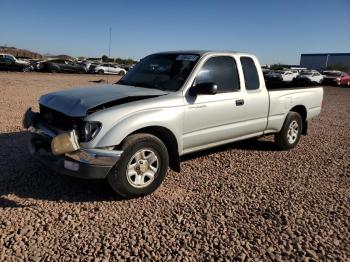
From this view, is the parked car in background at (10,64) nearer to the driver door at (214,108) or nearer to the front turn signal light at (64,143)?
the driver door at (214,108)

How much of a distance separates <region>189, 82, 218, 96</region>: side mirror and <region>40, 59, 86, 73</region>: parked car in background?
32.5m

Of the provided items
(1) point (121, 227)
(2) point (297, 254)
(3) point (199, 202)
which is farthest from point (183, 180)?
(2) point (297, 254)

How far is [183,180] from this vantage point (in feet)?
16.7

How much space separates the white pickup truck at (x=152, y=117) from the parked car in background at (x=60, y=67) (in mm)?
31165

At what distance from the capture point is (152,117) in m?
4.32

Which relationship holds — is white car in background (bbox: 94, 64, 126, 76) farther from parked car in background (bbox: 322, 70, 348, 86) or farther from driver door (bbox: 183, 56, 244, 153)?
driver door (bbox: 183, 56, 244, 153)

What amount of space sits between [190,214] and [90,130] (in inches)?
56.9

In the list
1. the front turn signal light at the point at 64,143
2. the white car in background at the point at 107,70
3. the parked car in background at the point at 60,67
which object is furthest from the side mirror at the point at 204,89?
the white car in background at the point at 107,70

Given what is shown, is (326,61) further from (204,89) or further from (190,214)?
(190,214)

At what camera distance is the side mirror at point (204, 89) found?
4.71m

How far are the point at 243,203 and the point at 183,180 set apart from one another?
1011 mm

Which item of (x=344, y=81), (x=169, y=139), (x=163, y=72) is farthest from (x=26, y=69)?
(x=169, y=139)

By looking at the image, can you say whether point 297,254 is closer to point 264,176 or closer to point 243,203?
point 243,203

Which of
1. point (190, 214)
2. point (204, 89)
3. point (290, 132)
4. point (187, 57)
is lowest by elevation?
point (190, 214)
